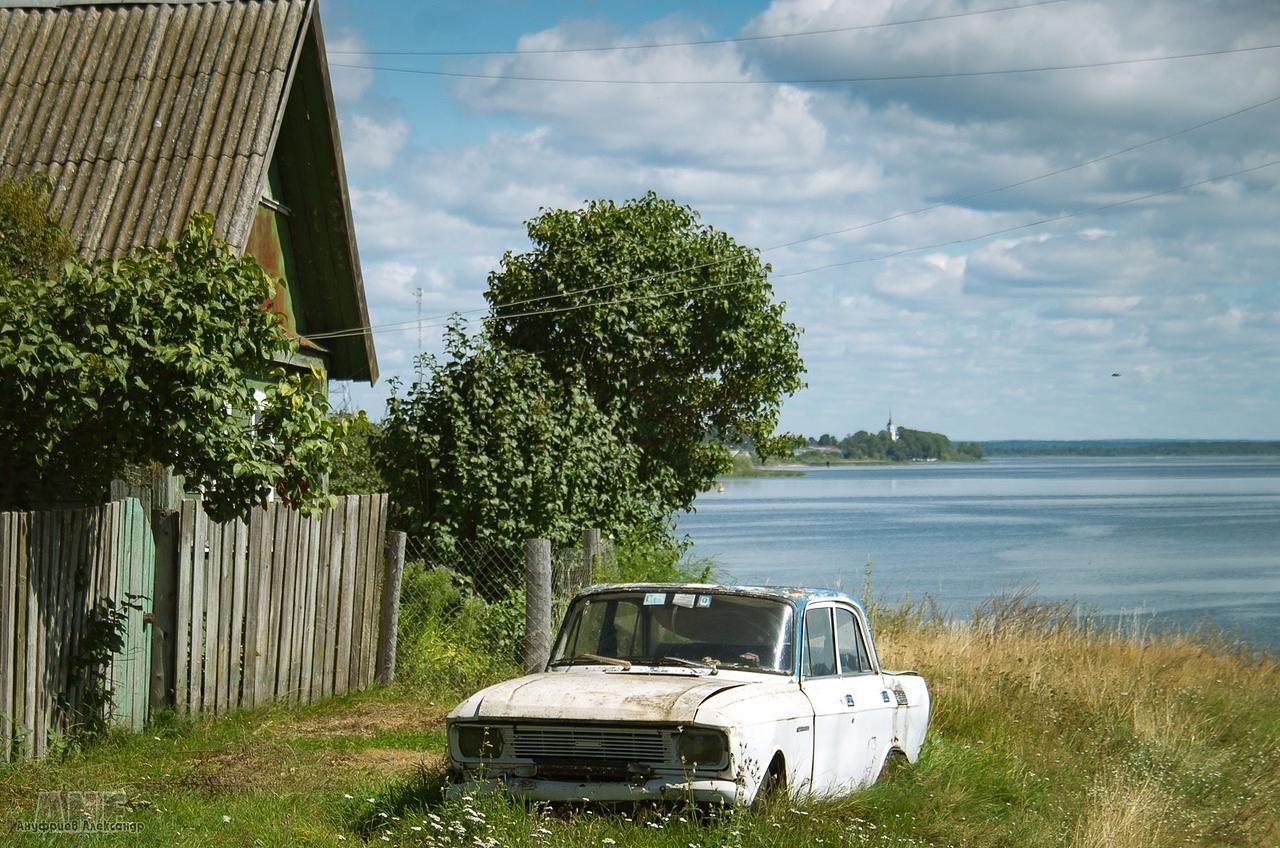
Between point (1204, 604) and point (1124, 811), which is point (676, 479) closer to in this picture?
point (1124, 811)

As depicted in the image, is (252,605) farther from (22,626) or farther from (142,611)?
(22,626)

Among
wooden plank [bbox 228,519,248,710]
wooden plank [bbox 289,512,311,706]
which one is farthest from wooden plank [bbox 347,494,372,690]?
wooden plank [bbox 228,519,248,710]

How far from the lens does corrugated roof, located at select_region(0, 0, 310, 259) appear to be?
49.1 ft

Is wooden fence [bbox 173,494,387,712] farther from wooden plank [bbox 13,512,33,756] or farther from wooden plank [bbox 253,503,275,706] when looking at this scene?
wooden plank [bbox 13,512,33,756]

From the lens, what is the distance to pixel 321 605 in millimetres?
13031

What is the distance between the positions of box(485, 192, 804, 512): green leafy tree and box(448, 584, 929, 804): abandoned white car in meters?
11.8

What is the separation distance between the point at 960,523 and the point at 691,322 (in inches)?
2311

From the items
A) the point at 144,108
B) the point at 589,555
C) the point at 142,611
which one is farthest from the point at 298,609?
the point at 144,108

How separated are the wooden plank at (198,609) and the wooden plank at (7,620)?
2025mm

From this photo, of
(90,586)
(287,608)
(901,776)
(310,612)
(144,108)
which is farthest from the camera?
(144,108)

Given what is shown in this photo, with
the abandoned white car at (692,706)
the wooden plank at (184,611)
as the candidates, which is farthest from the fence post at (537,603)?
the abandoned white car at (692,706)

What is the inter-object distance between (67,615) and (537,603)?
4.70 metres

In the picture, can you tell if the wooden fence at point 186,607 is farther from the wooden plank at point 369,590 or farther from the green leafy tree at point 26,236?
the green leafy tree at point 26,236

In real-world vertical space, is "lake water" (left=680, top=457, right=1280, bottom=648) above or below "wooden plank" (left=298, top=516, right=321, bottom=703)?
below
